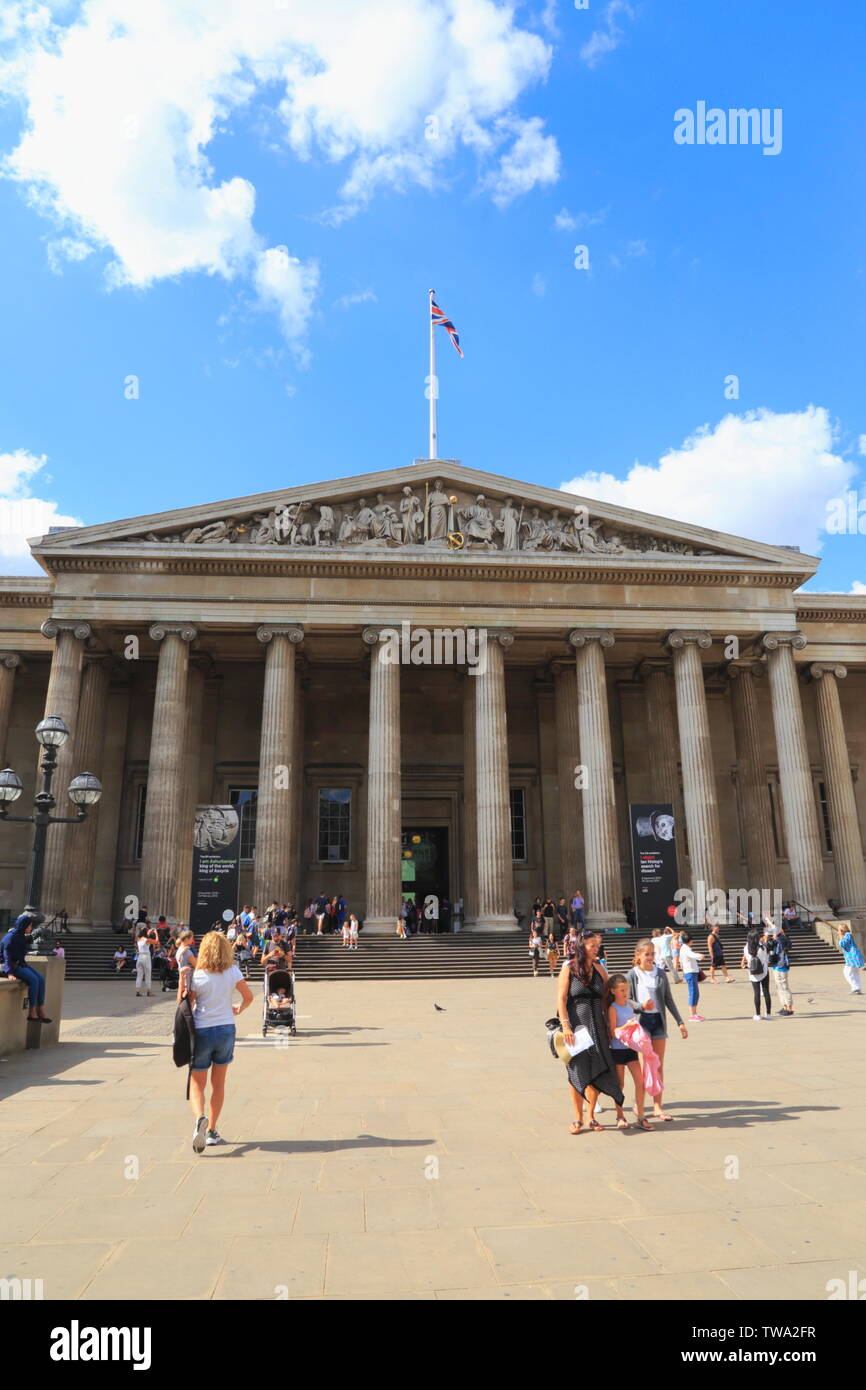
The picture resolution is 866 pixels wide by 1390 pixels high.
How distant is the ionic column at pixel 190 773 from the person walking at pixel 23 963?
18.0 metres

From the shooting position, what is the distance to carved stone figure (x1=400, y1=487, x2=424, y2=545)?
31.3 meters

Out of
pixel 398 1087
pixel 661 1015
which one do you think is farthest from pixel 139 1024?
pixel 661 1015

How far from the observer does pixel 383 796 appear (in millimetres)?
29016

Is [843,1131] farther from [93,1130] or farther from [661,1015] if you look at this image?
[93,1130]

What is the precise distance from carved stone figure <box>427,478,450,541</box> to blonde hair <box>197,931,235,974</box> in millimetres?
25229

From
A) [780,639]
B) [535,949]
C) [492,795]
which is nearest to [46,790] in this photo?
[535,949]

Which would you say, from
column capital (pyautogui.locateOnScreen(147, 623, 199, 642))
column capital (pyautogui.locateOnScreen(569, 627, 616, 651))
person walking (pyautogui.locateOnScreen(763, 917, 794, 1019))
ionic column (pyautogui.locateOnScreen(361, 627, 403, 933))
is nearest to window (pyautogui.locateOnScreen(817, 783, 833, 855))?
column capital (pyautogui.locateOnScreen(569, 627, 616, 651))

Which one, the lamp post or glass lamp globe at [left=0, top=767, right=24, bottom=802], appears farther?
glass lamp globe at [left=0, top=767, right=24, bottom=802]

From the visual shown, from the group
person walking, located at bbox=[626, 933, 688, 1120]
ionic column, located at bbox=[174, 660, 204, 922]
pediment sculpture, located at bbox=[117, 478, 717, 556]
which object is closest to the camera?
person walking, located at bbox=[626, 933, 688, 1120]

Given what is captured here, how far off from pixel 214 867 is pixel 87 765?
923 cm

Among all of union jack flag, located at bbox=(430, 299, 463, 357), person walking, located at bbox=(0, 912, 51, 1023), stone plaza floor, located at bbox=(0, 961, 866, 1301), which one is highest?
union jack flag, located at bbox=(430, 299, 463, 357)

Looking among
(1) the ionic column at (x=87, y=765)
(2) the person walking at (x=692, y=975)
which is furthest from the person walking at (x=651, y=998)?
(1) the ionic column at (x=87, y=765)

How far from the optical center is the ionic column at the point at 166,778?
28.1m

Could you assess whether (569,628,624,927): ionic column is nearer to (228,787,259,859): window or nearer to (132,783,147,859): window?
(228,787,259,859): window
